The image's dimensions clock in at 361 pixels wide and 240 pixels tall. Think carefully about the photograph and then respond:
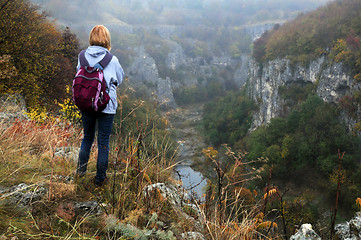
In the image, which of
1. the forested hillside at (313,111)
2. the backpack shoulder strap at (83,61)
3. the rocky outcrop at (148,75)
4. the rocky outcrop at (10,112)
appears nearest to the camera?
the backpack shoulder strap at (83,61)

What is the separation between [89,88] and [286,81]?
44.1 meters

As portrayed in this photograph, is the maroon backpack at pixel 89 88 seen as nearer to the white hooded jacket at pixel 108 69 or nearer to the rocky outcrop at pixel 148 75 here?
the white hooded jacket at pixel 108 69

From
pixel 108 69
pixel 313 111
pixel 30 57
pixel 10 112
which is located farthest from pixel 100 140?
pixel 313 111

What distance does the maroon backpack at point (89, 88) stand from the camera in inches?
87.6

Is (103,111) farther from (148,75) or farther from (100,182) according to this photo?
(148,75)

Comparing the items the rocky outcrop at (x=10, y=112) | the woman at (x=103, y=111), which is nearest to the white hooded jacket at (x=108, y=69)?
the woman at (x=103, y=111)

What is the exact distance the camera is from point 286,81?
4166 cm

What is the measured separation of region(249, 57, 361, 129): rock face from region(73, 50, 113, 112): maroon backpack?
34452mm

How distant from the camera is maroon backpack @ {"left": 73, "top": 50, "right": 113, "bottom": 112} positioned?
2.22m

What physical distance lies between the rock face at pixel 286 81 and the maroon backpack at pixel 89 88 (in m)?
34.5

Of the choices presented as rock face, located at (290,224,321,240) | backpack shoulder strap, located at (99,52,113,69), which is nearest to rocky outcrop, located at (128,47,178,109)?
backpack shoulder strap, located at (99,52,113,69)

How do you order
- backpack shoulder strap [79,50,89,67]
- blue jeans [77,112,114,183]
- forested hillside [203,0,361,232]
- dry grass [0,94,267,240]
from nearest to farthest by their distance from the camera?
1. dry grass [0,94,267,240]
2. backpack shoulder strap [79,50,89,67]
3. blue jeans [77,112,114,183]
4. forested hillside [203,0,361,232]

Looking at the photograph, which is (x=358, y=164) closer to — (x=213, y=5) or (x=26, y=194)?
(x=26, y=194)

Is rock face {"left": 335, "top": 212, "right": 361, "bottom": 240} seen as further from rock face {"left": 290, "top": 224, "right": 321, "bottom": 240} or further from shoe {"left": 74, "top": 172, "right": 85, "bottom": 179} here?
shoe {"left": 74, "top": 172, "right": 85, "bottom": 179}
